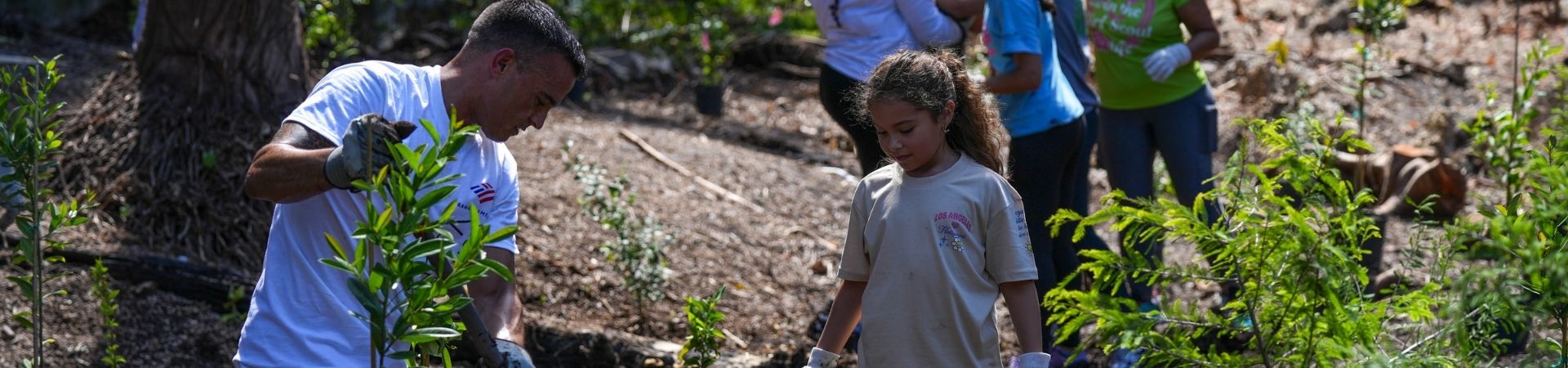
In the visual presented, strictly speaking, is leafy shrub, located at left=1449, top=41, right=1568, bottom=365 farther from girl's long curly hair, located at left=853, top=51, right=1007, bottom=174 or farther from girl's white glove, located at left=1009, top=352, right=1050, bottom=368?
girl's long curly hair, located at left=853, top=51, right=1007, bottom=174

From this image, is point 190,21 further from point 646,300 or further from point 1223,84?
point 1223,84

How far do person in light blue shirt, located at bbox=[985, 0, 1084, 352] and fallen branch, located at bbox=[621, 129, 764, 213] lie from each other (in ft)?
7.70

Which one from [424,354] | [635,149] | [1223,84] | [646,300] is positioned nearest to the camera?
[424,354]

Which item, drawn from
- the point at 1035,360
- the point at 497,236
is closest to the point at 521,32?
the point at 497,236

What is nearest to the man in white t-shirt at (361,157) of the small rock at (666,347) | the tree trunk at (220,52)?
the small rock at (666,347)

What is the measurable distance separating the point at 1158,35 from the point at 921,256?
83.9 inches

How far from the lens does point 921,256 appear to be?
2723 mm

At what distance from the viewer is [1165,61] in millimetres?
4352

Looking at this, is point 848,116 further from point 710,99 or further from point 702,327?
point 710,99

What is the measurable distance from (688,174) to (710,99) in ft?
6.10

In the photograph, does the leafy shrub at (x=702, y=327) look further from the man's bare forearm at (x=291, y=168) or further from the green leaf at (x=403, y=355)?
the green leaf at (x=403, y=355)

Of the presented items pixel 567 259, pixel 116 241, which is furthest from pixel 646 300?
pixel 116 241

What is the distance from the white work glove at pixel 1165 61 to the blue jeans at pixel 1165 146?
13 cm

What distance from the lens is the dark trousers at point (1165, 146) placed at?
4422 mm
